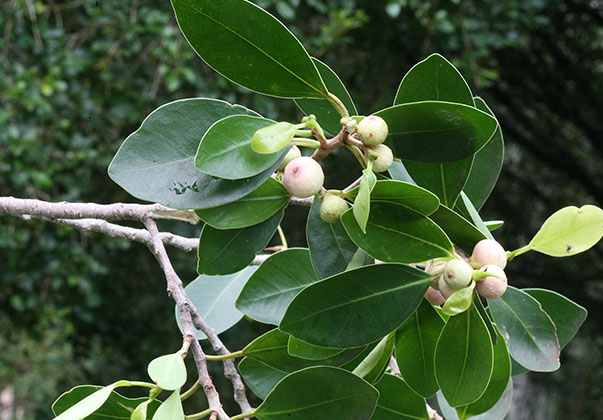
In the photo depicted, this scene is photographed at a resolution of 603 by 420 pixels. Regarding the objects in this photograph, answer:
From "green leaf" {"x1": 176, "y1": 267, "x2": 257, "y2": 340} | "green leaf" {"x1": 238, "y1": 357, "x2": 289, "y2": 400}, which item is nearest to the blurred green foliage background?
"green leaf" {"x1": 176, "y1": 267, "x2": 257, "y2": 340}

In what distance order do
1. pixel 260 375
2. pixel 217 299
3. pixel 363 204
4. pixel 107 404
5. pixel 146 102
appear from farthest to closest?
pixel 146 102, pixel 217 299, pixel 260 375, pixel 107 404, pixel 363 204

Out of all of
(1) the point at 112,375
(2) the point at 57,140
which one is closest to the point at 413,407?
(2) the point at 57,140

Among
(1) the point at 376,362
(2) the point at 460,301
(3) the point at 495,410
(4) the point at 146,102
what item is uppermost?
(2) the point at 460,301

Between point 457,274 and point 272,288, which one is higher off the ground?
point 457,274

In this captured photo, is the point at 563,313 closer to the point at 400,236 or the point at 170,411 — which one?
the point at 400,236

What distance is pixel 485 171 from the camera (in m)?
0.51

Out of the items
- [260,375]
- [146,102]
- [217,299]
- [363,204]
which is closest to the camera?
[363,204]

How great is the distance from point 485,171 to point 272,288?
188 millimetres

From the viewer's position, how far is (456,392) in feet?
1.38

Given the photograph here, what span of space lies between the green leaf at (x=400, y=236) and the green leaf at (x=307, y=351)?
9 centimetres

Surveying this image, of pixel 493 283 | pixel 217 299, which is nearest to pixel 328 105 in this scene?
pixel 493 283

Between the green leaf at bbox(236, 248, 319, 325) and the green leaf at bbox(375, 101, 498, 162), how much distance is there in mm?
148

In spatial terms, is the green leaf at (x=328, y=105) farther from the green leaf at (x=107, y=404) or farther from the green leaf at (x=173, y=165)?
the green leaf at (x=107, y=404)

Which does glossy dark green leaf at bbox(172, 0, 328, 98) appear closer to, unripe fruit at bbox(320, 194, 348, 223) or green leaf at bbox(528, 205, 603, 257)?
unripe fruit at bbox(320, 194, 348, 223)
